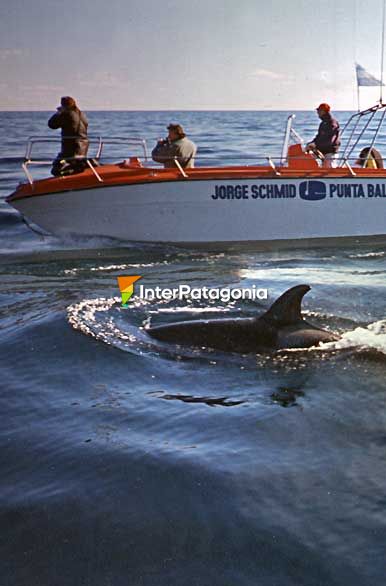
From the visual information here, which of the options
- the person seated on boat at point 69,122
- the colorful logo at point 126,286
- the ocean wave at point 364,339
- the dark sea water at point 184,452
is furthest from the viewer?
the person seated on boat at point 69,122

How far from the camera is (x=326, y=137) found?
1334 centimetres

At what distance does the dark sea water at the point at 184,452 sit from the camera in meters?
4.12

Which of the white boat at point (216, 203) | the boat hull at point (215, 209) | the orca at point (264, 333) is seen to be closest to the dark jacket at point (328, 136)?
the white boat at point (216, 203)

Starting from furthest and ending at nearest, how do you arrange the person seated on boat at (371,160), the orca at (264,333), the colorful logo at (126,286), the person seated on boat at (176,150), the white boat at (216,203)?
1. the person seated on boat at (371,160)
2. the person seated on boat at (176,150)
3. the white boat at (216,203)
4. the colorful logo at (126,286)
5. the orca at (264,333)

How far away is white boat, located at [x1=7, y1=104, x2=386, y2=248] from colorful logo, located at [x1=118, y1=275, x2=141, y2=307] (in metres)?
1.92

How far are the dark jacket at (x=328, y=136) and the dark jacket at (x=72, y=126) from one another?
12.3 feet

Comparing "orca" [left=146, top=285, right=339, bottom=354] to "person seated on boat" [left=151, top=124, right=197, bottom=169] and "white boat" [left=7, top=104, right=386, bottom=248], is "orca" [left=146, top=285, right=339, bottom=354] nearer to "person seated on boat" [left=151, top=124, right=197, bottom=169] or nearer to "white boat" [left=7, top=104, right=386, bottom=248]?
"white boat" [left=7, top=104, right=386, bottom=248]

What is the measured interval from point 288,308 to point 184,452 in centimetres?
233

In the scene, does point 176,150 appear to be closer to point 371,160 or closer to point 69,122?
point 69,122

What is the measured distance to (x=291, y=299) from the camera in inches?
284

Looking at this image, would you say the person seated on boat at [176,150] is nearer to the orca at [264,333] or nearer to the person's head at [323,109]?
the person's head at [323,109]

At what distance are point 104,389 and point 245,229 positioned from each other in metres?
6.79

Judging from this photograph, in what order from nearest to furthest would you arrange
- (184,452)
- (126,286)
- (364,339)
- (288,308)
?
(184,452) < (288,308) < (364,339) < (126,286)

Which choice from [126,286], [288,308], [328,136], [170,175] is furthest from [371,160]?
[288,308]
